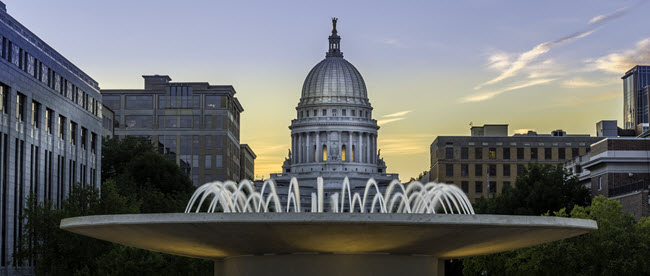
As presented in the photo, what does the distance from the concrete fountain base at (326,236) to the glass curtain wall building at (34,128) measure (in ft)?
102

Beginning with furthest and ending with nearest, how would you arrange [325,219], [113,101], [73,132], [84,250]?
[113,101] → [73,132] → [84,250] → [325,219]

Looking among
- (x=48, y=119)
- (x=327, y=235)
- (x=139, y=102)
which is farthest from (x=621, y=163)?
(x=139, y=102)

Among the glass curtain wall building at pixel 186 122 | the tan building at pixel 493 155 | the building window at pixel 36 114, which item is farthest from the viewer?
the glass curtain wall building at pixel 186 122

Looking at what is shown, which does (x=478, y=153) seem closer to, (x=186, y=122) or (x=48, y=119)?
(x=186, y=122)

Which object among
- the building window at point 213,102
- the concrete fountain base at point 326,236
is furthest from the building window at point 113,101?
the concrete fountain base at point 326,236

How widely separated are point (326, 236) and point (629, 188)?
56.4m

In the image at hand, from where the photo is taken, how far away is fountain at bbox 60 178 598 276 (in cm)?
2866

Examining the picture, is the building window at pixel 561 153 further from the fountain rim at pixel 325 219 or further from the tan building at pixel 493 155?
the fountain rim at pixel 325 219

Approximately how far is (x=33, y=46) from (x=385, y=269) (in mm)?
42034

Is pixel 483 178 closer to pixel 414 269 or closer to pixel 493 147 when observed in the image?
pixel 493 147

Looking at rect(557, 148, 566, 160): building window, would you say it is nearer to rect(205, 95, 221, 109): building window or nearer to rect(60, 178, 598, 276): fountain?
rect(205, 95, 221, 109): building window

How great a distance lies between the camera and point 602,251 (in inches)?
2424

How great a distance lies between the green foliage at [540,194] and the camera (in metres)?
87.7

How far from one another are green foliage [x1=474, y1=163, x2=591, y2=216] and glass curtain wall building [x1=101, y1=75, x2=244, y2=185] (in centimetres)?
6688
